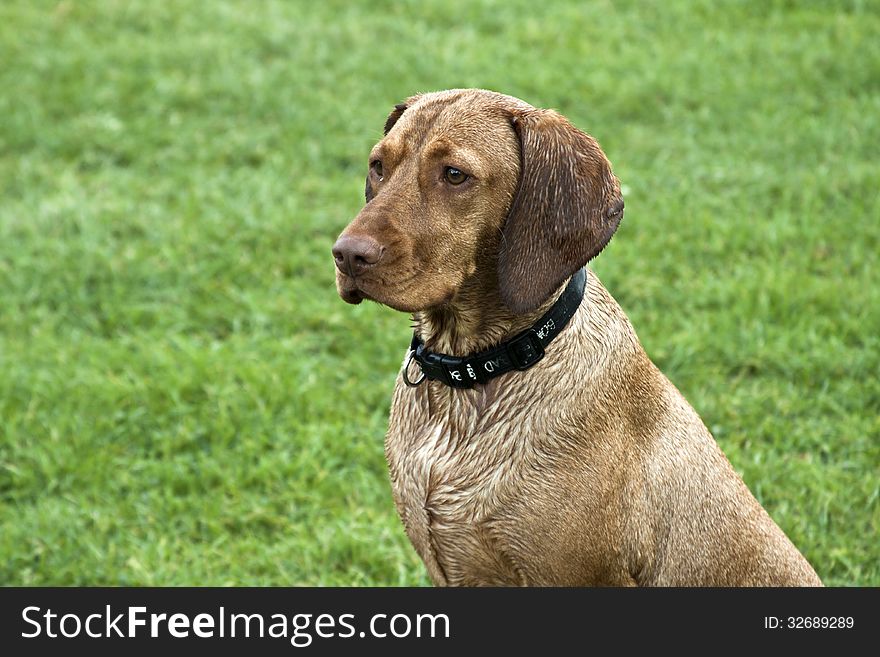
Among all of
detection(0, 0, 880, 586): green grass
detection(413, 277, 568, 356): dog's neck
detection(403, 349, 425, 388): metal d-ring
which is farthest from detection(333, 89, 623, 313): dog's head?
detection(0, 0, 880, 586): green grass

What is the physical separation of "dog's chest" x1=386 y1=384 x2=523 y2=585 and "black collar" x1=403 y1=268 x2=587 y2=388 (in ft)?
0.31

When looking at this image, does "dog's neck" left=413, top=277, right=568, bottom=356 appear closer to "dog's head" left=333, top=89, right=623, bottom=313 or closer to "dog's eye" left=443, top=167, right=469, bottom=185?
"dog's head" left=333, top=89, right=623, bottom=313

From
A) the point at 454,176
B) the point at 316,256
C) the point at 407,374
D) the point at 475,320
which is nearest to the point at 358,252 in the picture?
the point at 454,176

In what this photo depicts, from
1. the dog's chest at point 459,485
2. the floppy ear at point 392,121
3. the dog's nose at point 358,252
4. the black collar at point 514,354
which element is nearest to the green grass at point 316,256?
the dog's chest at point 459,485

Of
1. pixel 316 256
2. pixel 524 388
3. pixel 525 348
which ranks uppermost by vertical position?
→ pixel 316 256

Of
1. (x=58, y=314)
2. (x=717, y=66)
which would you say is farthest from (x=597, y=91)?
(x=58, y=314)

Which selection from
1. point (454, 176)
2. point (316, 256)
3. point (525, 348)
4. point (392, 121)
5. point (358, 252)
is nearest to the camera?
point (358, 252)

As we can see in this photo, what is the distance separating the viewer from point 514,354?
3238 millimetres

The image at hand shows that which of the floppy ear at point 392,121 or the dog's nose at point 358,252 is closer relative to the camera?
the dog's nose at point 358,252

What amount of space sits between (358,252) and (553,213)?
0.53 meters

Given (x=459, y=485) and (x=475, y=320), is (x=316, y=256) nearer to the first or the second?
(x=475, y=320)

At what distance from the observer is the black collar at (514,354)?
3234mm

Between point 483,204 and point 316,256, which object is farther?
point 316,256

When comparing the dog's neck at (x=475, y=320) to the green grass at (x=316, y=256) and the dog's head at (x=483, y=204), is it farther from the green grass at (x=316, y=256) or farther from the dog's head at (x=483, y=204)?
the green grass at (x=316, y=256)
